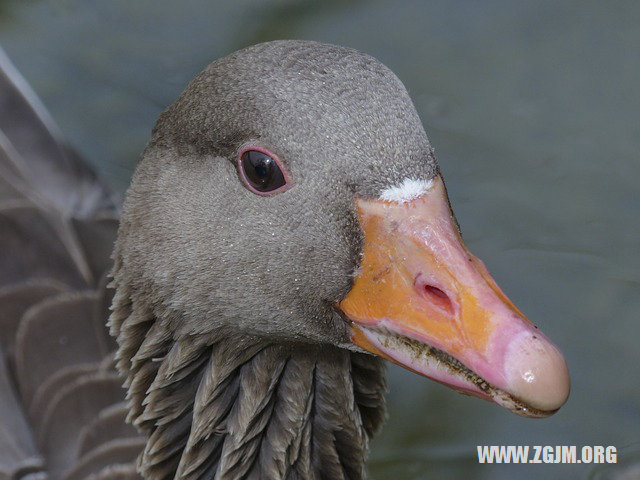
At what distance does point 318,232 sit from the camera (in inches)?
129

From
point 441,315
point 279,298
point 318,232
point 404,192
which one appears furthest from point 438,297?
point 279,298

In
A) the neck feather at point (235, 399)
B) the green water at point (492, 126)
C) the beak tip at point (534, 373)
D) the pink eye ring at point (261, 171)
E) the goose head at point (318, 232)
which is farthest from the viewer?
the green water at point (492, 126)

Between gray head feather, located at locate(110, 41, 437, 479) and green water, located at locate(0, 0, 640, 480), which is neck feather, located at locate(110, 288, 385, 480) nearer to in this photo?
gray head feather, located at locate(110, 41, 437, 479)

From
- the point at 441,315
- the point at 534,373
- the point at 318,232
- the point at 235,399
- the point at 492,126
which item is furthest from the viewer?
the point at 492,126

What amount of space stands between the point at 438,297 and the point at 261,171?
2.13ft

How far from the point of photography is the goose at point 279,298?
3066mm

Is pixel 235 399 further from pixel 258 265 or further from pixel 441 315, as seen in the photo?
pixel 441 315

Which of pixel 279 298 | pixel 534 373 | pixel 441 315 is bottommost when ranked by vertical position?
pixel 534 373

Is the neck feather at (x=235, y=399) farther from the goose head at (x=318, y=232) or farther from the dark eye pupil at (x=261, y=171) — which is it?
the dark eye pupil at (x=261, y=171)

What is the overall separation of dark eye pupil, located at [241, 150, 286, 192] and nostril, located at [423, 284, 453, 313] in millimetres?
543

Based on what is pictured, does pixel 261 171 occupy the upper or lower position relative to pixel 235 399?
upper

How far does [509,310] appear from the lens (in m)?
2.98

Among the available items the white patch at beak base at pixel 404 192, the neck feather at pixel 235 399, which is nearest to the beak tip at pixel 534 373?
the white patch at beak base at pixel 404 192

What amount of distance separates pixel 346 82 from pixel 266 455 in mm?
1332
